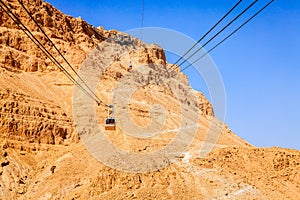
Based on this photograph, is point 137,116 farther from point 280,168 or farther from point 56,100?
point 280,168

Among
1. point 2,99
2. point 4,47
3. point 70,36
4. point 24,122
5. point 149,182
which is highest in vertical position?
point 70,36

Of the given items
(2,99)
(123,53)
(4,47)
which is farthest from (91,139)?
(123,53)

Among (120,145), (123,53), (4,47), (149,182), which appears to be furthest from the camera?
(123,53)

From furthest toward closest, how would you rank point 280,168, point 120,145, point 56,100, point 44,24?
point 44,24 < point 56,100 < point 120,145 < point 280,168

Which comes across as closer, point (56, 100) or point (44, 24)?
point (56, 100)

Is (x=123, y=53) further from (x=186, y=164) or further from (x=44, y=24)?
(x=186, y=164)

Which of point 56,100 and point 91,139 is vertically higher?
point 56,100
